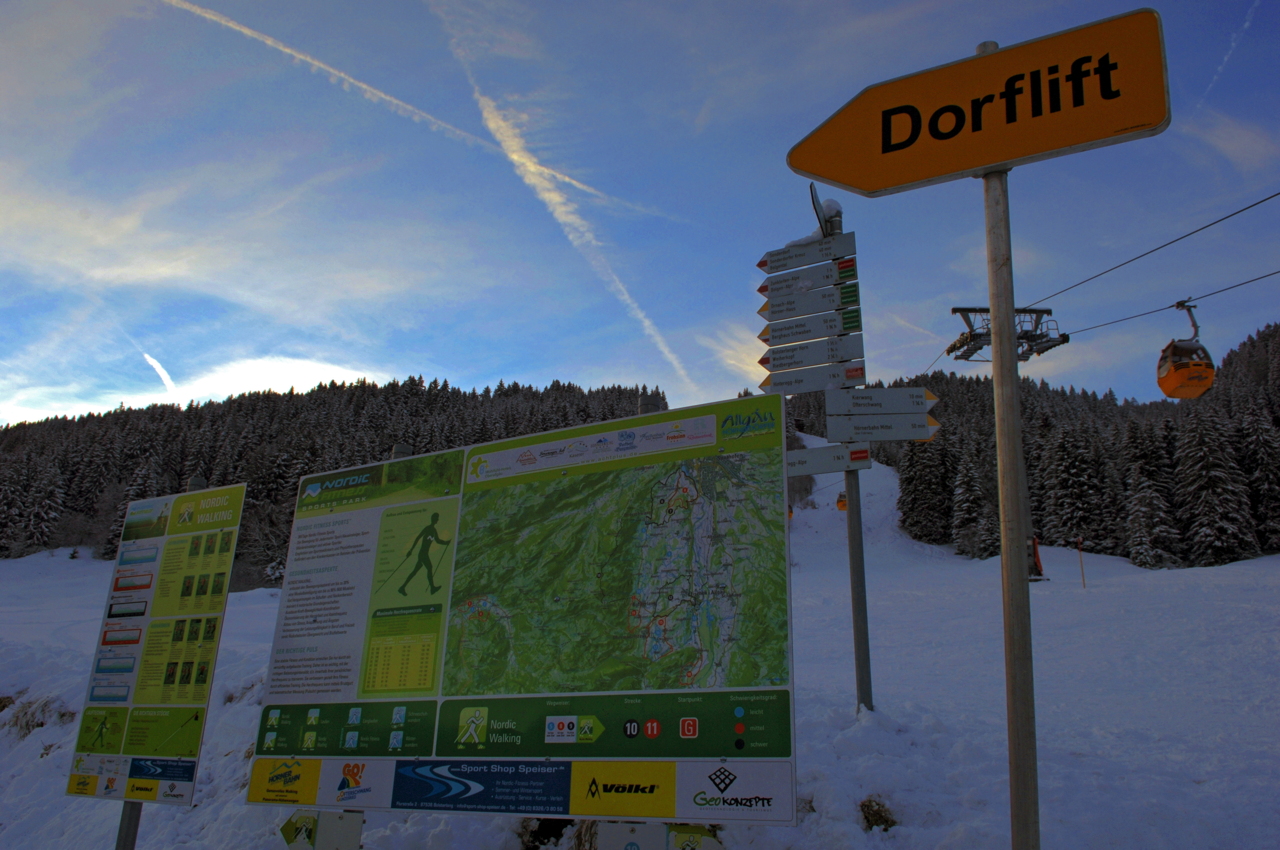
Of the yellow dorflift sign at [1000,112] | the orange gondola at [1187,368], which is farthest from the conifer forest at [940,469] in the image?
the orange gondola at [1187,368]

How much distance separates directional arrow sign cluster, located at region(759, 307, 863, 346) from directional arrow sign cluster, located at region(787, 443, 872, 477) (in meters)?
1.33

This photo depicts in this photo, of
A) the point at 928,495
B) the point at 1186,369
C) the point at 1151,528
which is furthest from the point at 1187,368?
the point at 928,495

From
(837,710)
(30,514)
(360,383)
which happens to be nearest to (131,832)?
(837,710)

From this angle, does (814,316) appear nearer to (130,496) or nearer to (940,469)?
(940,469)

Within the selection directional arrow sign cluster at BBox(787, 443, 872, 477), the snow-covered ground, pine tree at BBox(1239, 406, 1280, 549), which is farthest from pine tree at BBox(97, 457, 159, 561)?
pine tree at BBox(1239, 406, 1280, 549)

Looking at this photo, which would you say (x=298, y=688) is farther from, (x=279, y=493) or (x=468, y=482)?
(x=279, y=493)

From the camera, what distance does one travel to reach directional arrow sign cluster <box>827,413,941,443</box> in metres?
7.09

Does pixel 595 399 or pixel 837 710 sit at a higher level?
pixel 595 399

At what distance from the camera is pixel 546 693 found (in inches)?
190

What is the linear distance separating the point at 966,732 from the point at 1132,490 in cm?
3997

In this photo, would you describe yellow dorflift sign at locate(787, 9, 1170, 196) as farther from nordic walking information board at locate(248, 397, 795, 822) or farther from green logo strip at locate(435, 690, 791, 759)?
green logo strip at locate(435, 690, 791, 759)

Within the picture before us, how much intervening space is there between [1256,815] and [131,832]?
397 inches

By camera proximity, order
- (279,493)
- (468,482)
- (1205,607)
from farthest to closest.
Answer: (279,493) < (1205,607) < (468,482)

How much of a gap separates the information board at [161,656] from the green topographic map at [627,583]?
129 inches
